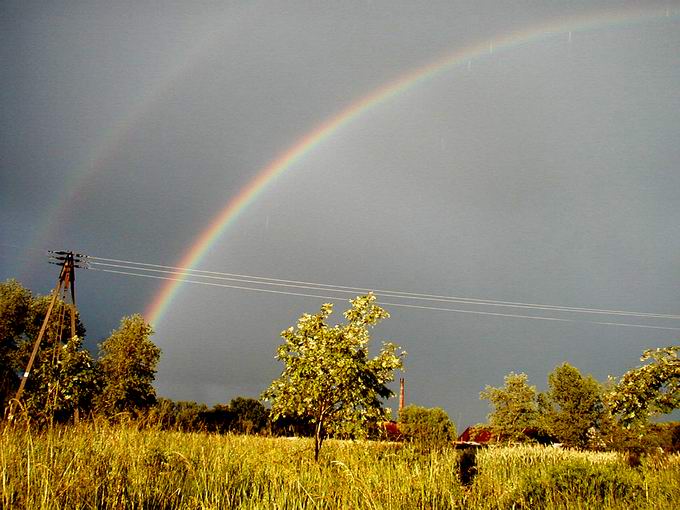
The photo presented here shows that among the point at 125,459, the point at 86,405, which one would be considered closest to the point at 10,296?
the point at 86,405

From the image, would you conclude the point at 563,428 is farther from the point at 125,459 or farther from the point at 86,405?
the point at 125,459

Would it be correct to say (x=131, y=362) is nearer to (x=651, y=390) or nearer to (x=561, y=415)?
(x=651, y=390)

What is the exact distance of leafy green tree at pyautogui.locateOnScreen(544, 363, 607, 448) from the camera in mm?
59906

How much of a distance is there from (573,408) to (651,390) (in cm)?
5052

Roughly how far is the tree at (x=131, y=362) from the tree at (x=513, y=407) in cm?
4344

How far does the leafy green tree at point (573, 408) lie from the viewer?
5991 centimetres

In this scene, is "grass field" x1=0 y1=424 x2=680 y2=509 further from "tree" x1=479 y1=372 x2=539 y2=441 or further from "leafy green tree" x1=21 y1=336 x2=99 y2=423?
"tree" x1=479 y1=372 x2=539 y2=441

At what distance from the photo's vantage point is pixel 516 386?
211 feet

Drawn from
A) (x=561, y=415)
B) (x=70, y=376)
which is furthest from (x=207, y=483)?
(x=561, y=415)

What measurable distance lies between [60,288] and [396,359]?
21.7 metres

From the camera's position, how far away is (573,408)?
61.4m

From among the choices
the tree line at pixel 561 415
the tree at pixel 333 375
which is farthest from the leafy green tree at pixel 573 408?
the tree at pixel 333 375

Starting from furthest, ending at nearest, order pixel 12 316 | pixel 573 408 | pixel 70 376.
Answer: pixel 573 408
pixel 12 316
pixel 70 376

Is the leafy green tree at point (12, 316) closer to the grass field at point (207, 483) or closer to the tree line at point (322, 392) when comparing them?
the tree line at point (322, 392)
